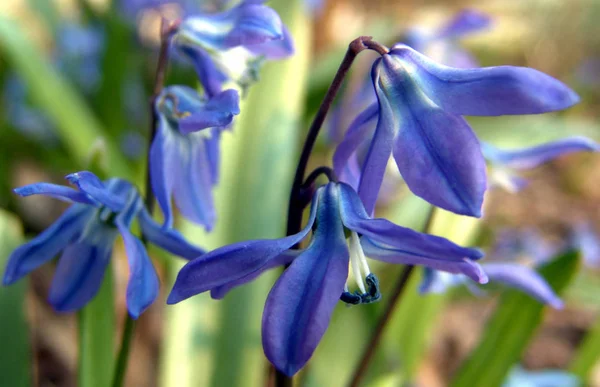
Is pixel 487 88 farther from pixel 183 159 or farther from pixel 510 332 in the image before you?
pixel 510 332

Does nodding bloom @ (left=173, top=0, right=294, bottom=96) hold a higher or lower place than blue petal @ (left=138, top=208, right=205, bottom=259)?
higher

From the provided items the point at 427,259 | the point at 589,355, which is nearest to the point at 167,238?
the point at 427,259

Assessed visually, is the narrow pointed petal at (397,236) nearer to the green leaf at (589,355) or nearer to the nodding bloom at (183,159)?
the nodding bloom at (183,159)

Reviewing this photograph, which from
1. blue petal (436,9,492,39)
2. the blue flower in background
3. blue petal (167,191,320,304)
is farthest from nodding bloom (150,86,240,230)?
the blue flower in background

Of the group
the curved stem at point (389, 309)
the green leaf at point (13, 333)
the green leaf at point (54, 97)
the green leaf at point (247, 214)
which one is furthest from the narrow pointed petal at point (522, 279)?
the green leaf at point (54, 97)

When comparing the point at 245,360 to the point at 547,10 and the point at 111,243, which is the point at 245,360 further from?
the point at 547,10

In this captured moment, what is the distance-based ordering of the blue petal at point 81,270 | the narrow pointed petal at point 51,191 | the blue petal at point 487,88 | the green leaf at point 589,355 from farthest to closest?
the green leaf at point 589,355 → the blue petal at point 81,270 → the narrow pointed petal at point 51,191 → the blue petal at point 487,88

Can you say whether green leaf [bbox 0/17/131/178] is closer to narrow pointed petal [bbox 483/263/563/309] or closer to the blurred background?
the blurred background
